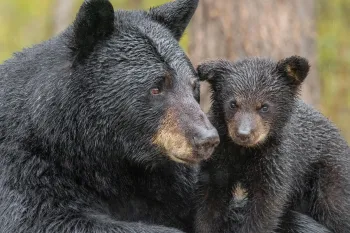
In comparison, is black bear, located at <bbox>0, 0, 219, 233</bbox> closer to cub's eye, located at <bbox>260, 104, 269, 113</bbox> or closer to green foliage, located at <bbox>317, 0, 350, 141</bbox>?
cub's eye, located at <bbox>260, 104, 269, 113</bbox>

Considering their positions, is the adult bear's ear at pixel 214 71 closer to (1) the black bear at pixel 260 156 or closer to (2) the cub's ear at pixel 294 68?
(1) the black bear at pixel 260 156

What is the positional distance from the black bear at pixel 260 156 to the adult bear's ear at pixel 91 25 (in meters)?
0.76

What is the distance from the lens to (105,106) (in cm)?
556

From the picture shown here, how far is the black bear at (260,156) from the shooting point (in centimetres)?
565

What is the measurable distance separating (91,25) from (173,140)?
0.94m

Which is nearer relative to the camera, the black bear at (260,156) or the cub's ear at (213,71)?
the black bear at (260,156)

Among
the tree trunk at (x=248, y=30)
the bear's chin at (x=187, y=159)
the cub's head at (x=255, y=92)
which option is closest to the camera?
the bear's chin at (x=187, y=159)

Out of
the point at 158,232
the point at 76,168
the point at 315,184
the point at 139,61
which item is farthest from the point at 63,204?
the point at 315,184

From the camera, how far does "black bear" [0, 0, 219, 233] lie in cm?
546

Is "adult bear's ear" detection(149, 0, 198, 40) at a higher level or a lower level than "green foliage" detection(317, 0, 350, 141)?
higher

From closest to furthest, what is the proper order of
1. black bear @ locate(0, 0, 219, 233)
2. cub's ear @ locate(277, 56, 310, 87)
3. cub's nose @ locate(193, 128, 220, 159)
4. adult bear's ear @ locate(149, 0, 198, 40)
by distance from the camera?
cub's nose @ locate(193, 128, 220, 159)
black bear @ locate(0, 0, 219, 233)
cub's ear @ locate(277, 56, 310, 87)
adult bear's ear @ locate(149, 0, 198, 40)

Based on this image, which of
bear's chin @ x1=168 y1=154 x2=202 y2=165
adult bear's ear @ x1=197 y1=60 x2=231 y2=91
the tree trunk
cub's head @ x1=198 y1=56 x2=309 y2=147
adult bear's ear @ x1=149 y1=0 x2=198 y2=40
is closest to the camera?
bear's chin @ x1=168 y1=154 x2=202 y2=165

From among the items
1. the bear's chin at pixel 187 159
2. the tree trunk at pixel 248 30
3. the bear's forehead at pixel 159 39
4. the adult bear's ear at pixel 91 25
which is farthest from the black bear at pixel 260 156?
the tree trunk at pixel 248 30

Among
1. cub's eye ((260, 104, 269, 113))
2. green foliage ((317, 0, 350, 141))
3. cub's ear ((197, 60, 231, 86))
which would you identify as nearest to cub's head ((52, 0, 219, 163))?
cub's ear ((197, 60, 231, 86))
